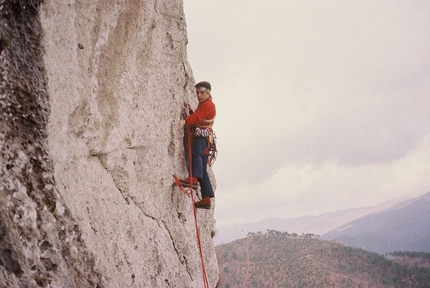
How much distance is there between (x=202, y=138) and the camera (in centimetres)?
564

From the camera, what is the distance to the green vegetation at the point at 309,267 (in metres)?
49.7

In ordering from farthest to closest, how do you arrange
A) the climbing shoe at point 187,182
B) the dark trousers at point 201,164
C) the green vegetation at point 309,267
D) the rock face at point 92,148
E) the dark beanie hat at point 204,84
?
the green vegetation at point 309,267 → the dark beanie hat at point 204,84 → the dark trousers at point 201,164 → the climbing shoe at point 187,182 → the rock face at point 92,148

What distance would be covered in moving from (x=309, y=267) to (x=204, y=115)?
2142 inches

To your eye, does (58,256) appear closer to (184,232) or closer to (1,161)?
(1,161)

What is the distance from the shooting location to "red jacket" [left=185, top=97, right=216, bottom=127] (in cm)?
537

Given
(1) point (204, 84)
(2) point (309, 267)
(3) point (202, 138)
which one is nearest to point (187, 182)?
(3) point (202, 138)

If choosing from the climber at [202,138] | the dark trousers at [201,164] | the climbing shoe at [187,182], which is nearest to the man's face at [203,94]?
the climber at [202,138]

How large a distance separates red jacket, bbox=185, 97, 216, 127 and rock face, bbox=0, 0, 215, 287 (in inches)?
12.7

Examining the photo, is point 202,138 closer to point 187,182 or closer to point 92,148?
point 187,182

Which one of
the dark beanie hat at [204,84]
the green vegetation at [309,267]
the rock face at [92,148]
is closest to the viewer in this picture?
the rock face at [92,148]

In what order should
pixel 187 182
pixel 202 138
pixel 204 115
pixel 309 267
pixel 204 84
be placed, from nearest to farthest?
1. pixel 187 182
2. pixel 204 115
3. pixel 202 138
4. pixel 204 84
5. pixel 309 267

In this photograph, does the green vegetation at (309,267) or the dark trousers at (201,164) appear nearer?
the dark trousers at (201,164)

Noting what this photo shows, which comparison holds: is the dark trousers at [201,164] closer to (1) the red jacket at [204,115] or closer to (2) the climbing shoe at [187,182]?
(2) the climbing shoe at [187,182]

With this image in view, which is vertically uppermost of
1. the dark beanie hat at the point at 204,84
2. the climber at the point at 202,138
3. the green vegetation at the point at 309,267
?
the dark beanie hat at the point at 204,84
